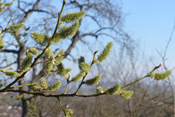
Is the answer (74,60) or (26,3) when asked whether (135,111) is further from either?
(26,3)

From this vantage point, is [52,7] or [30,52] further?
[52,7]

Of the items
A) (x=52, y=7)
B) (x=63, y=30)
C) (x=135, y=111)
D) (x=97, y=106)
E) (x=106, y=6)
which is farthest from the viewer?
(x=97, y=106)

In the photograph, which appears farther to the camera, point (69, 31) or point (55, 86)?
point (55, 86)

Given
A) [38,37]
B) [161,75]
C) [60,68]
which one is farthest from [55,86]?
[161,75]

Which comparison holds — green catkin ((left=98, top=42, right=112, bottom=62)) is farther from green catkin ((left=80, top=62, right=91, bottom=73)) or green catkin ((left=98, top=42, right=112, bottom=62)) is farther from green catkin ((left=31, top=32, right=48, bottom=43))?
green catkin ((left=31, top=32, right=48, bottom=43))

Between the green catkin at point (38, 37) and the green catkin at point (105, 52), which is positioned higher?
the green catkin at point (38, 37)

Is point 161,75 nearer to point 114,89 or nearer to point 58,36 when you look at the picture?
point 114,89

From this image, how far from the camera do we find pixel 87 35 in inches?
237

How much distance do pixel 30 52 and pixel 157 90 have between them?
5.64 m

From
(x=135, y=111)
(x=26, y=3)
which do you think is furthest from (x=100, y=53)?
(x=26, y=3)

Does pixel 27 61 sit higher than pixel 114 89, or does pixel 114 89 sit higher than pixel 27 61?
pixel 27 61

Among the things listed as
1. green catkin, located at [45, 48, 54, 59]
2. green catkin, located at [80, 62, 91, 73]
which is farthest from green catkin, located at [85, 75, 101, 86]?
green catkin, located at [45, 48, 54, 59]

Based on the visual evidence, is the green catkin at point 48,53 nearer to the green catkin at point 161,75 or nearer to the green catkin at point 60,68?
the green catkin at point 60,68

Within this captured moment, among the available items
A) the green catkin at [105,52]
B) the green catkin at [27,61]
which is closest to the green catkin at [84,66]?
the green catkin at [105,52]
